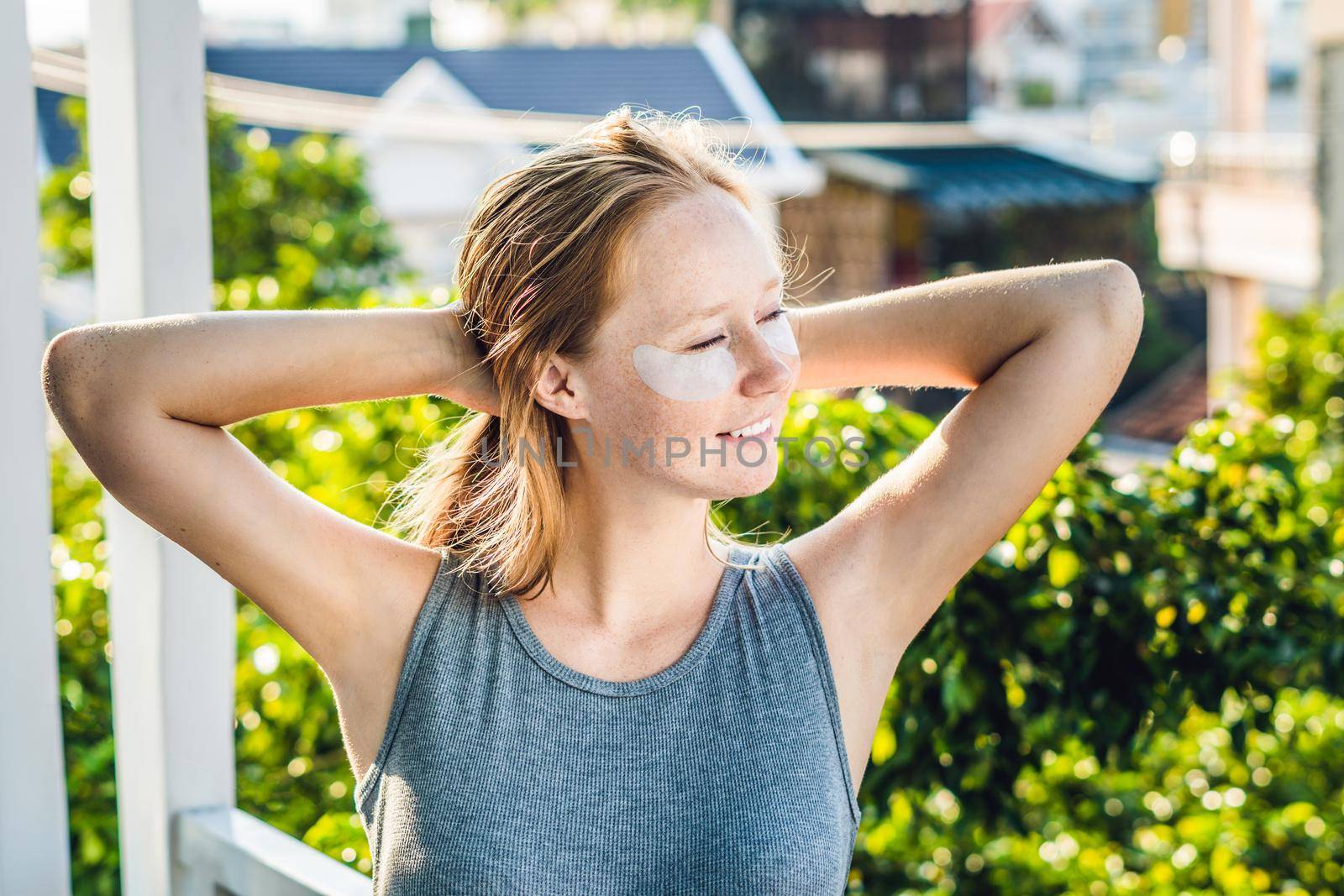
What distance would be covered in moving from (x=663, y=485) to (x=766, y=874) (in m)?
0.33

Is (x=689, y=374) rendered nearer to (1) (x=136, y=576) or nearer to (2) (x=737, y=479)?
(2) (x=737, y=479)

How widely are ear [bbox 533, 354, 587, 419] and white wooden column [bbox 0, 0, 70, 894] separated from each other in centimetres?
64

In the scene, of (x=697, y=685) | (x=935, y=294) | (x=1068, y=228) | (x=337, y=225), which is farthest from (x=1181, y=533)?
(x=1068, y=228)

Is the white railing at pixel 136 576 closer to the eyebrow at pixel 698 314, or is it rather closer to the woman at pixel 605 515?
the woman at pixel 605 515

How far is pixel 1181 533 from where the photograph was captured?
1896mm

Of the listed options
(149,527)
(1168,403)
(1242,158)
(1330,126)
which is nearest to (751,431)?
(149,527)

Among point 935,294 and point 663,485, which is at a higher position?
point 935,294

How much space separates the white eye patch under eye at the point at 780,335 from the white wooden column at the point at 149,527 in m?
0.73

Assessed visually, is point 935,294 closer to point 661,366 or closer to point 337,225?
point 661,366

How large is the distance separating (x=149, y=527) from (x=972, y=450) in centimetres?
90

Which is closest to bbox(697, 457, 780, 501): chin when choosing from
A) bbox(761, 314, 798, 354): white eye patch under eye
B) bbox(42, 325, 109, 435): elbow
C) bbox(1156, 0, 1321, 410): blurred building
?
bbox(761, 314, 798, 354): white eye patch under eye

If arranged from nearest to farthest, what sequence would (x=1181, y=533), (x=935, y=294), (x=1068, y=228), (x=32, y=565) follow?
(x=935, y=294) < (x=32, y=565) < (x=1181, y=533) < (x=1068, y=228)

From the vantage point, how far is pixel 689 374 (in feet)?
3.64

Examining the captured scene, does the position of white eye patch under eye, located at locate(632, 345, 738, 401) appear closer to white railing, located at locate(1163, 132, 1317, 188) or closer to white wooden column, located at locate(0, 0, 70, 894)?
white wooden column, located at locate(0, 0, 70, 894)
